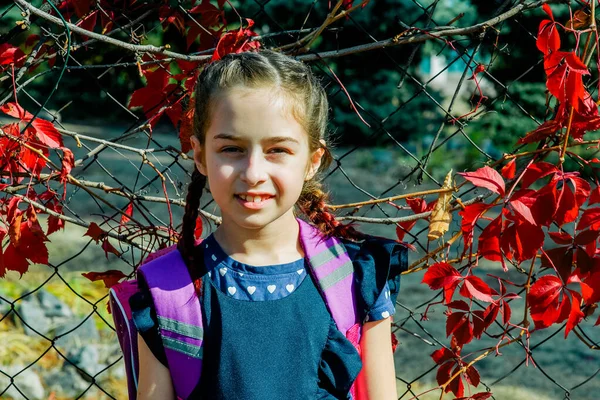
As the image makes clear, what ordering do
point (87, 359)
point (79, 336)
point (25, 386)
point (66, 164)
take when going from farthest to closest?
point (79, 336) < point (87, 359) < point (25, 386) < point (66, 164)

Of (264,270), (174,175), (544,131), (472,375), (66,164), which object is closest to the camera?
(264,270)

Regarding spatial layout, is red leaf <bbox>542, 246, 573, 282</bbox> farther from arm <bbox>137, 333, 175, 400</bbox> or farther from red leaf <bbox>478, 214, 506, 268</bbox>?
arm <bbox>137, 333, 175, 400</bbox>

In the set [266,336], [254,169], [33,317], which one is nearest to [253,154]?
[254,169]

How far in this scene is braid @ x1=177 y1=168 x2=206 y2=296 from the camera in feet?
4.68

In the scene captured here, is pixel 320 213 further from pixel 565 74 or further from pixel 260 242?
pixel 565 74

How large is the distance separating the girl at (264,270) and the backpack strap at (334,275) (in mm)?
12

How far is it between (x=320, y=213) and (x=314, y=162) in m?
0.14

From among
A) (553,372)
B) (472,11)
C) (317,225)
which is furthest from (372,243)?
(472,11)

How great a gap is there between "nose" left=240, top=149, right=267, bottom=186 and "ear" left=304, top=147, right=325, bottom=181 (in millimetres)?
142

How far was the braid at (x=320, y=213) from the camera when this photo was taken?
1546 mm

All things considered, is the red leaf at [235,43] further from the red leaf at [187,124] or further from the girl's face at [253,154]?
the girl's face at [253,154]

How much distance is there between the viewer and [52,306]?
11.1ft

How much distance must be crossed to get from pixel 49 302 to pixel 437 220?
238 cm

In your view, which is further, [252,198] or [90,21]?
[90,21]
